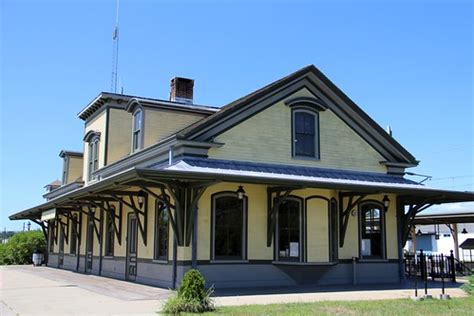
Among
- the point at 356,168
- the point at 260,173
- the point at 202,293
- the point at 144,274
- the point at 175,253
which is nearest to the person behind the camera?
the point at 202,293

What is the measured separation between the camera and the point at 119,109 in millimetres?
23688

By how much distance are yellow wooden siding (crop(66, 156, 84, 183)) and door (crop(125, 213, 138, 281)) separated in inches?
466

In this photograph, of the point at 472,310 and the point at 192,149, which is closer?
the point at 472,310

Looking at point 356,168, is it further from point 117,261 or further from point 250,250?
point 117,261

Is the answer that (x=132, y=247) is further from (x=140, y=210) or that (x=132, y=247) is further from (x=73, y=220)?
(x=73, y=220)

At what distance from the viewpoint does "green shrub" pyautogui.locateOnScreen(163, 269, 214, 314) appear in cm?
1008

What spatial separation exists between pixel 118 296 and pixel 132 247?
18.7 feet

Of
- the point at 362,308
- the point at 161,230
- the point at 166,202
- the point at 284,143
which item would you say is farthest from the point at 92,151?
the point at 362,308

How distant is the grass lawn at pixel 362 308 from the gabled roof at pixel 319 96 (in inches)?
257

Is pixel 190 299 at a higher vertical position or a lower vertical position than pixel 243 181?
lower

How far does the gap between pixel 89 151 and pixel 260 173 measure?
12333 millimetres

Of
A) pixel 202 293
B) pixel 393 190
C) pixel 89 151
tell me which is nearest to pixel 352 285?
pixel 393 190

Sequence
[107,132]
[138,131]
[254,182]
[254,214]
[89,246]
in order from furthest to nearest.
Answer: [89,246] < [107,132] < [138,131] < [254,214] < [254,182]

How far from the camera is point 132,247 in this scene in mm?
18750
